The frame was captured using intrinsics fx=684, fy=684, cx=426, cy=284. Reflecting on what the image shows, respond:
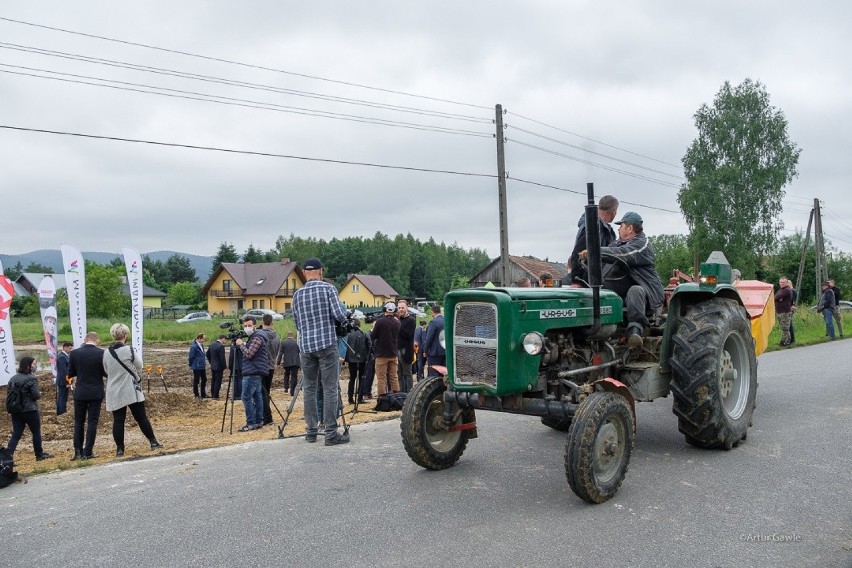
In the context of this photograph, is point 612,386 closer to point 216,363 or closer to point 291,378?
point 291,378

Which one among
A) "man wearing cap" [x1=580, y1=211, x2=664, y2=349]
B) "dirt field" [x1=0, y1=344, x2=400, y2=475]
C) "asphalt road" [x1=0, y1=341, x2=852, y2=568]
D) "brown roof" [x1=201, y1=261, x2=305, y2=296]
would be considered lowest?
"dirt field" [x1=0, y1=344, x2=400, y2=475]

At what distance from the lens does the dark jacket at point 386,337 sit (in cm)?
1145

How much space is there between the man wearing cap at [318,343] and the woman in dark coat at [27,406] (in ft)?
13.7

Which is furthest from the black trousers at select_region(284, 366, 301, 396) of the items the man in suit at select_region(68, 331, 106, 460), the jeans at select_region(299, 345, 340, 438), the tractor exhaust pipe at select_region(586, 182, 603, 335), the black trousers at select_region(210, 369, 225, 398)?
the tractor exhaust pipe at select_region(586, 182, 603, 335)

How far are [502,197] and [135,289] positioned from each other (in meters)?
10.1

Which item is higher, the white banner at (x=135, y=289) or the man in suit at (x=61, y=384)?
the white banner at (x=135, y=289)

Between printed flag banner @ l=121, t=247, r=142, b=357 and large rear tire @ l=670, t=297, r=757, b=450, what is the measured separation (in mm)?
13114

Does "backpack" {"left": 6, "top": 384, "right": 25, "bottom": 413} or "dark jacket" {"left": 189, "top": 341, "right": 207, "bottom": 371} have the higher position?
"backpack" {"left": 6, "top": 384, "right": 25, "bottom": 413}

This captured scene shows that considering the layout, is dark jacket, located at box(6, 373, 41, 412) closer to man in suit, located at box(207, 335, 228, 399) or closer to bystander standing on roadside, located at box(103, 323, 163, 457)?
bystander standing on roadside, located at box(103, 323, 163, 457)

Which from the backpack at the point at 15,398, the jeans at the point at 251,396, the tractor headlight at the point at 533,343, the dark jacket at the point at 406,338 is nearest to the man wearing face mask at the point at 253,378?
the jeans at the point at 251,396

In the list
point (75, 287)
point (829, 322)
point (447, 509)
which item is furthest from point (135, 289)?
point (829, 322)

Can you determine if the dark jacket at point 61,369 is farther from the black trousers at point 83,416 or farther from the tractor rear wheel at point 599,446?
the tractor rear wheel at point 599,446

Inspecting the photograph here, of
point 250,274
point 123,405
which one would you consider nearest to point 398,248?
point 250,274

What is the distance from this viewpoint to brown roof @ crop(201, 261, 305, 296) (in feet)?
253
